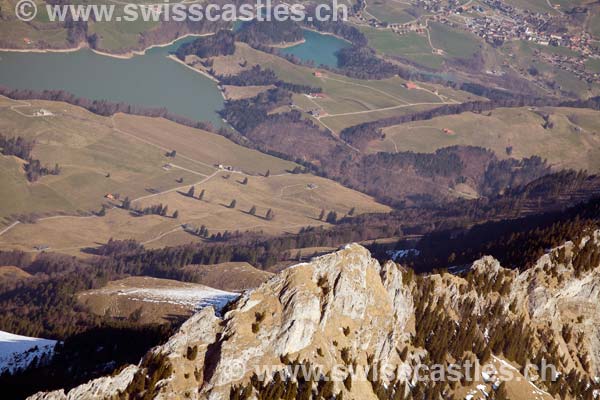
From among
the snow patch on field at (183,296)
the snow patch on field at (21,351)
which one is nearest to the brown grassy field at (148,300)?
the snow patch on field at (183,296)

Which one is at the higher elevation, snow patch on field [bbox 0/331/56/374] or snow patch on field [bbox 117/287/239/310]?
snow patch on field [bbox 0/331/56/374]

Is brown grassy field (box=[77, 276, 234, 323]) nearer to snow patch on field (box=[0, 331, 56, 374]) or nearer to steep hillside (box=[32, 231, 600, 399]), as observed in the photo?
snow patch on field (box=[0, 331, 56, 374])

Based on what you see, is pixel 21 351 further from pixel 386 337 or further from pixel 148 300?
pixel 386 337

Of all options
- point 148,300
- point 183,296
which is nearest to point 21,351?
point 148,300

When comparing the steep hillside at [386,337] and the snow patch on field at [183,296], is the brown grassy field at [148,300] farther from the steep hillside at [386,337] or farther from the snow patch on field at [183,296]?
the steep hillside at [386,337]

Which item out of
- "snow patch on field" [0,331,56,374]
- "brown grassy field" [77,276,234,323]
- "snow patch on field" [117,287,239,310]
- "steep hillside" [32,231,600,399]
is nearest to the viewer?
"steep hillside" [32,231,600,399]

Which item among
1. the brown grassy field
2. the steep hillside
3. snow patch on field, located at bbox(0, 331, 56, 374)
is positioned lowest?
the brown grassy field

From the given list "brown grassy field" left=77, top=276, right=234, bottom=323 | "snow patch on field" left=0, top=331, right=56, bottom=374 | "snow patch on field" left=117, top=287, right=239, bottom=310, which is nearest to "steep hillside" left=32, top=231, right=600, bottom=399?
"snow patch on field" left=0, top=331, right=56, bottom=374
